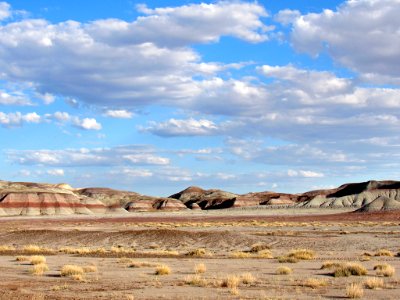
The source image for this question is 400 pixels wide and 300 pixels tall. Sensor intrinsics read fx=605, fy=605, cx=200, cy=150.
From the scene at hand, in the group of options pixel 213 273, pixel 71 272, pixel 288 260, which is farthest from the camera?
pixel 288 260

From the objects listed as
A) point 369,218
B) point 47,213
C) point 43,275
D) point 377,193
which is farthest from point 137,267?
point 377,193

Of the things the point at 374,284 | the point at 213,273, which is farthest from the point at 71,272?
the point at 374,284

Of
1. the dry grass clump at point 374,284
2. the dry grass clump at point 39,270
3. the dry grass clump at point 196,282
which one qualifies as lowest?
the dry grass clump at point 39,270

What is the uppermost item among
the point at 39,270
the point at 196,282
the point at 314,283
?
→ the point at 314,283

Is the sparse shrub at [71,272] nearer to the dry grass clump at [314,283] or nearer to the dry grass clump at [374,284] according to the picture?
the dry grass clump at [314,283]

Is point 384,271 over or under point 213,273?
over

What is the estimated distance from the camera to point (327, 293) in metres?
17.7

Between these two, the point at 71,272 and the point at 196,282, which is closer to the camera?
the point at 196,282

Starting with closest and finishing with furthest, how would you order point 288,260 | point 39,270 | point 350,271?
point 350,271, point 39,270, point 288,260

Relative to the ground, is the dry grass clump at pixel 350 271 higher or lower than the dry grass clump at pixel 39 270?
higher

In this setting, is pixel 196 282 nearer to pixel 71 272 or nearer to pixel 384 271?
pixel 71 272

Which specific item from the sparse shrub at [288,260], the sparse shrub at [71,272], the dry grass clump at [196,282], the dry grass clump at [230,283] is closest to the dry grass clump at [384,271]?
the sparse shrub at [288,260]

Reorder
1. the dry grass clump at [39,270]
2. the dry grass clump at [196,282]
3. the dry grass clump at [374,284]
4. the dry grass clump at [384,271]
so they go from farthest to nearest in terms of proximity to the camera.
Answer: the dry grass clump at [39,270] < the dry grass clump at [384,271] < the dry grass clump at [196,282] < the dry grass clump at [374,284]

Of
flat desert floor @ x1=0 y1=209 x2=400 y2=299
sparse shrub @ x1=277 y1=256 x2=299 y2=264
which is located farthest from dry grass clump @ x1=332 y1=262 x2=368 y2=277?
sparse shrub @ x1=277 y1=256 x2=299 y2=264
